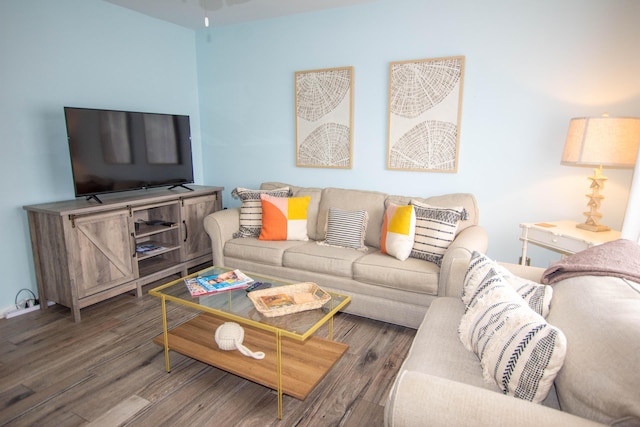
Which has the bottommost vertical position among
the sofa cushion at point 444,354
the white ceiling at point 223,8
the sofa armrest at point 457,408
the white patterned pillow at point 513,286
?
the sofa cushion at point 444,354

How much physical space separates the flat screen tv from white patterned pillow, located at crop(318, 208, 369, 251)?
5.26 feet

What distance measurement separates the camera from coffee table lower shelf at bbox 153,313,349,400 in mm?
1832

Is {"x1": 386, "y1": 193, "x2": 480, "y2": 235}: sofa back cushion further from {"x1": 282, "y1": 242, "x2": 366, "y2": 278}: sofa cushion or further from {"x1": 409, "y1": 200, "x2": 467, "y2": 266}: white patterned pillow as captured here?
{"x1": 282, "y1": 242, "x2": 366, "y2": 278}: sofa cushion

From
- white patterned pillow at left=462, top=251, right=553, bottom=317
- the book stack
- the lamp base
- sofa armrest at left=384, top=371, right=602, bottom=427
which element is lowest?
the book stack

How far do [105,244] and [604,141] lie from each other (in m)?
3.52

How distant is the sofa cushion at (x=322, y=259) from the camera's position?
9.18 ft

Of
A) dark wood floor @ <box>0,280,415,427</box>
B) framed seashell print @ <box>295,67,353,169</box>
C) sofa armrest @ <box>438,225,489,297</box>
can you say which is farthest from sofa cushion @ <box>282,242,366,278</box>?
framed seashell print @ <box>295,67,353,169</box>

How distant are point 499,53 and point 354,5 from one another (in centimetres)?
131

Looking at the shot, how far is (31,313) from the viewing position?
116 inches

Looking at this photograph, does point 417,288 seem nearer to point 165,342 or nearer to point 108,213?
point 165,342

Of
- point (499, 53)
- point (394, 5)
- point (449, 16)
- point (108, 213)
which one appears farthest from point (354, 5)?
point (108, 213)

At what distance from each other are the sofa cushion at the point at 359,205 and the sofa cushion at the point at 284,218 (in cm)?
17

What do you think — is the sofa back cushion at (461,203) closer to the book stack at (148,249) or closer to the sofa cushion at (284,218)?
the sofa cushion at (284,218)

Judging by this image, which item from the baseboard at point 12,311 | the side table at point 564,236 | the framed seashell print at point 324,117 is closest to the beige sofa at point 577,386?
the side table at point 564,236
